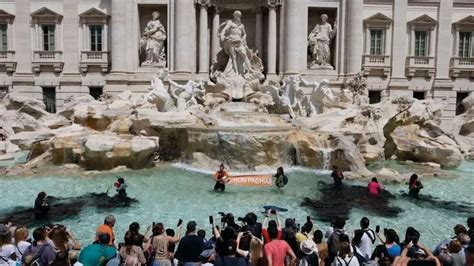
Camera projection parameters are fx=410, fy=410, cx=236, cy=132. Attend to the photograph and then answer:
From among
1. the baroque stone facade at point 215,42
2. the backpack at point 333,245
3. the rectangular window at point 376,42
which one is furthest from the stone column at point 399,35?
the backpack at point 333,245

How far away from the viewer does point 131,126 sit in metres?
16.6

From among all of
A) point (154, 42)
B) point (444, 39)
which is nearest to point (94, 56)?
point (154, 42)

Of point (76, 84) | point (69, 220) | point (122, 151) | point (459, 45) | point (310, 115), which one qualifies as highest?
point (459, 45)

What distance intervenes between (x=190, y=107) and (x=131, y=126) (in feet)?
10.4

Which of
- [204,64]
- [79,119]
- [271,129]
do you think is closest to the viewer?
[271,129]

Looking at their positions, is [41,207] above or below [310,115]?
below

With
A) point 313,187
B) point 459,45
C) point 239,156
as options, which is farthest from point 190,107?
point 459,45

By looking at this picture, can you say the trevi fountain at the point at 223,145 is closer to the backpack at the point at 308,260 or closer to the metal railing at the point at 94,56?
the metal railing at the point at 94,56

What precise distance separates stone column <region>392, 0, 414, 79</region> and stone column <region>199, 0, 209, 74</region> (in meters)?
11.2

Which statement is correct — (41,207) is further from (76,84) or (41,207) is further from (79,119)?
(76,84)

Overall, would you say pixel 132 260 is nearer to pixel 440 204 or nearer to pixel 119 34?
pixel 440 204

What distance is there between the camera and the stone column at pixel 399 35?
2450 cm

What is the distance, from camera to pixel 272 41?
23.7 metres

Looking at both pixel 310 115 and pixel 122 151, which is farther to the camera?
pixel 310 115
